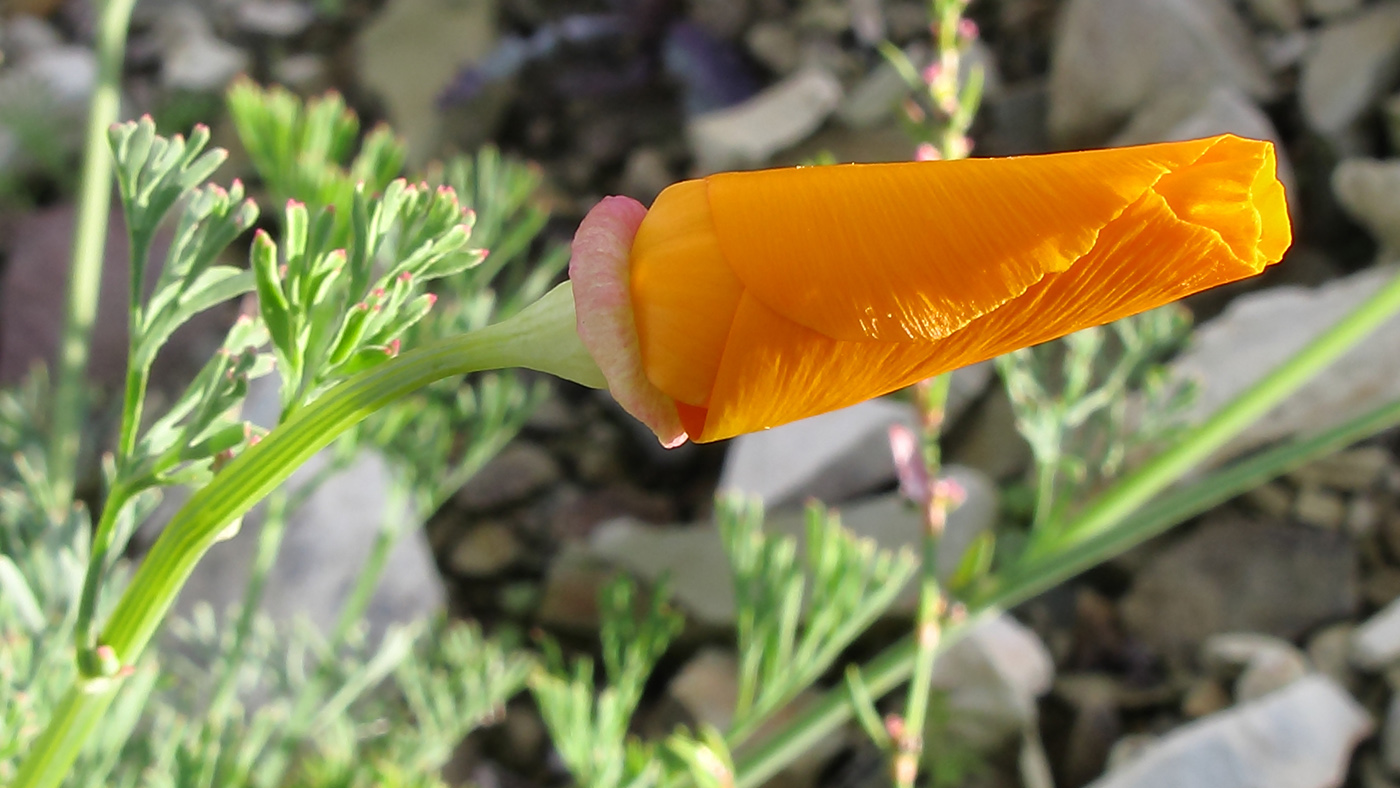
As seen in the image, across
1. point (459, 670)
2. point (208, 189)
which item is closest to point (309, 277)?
point (208, 189)

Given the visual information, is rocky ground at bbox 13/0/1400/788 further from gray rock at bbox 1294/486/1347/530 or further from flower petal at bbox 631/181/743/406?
flower petal at bbox 631/181/743/406

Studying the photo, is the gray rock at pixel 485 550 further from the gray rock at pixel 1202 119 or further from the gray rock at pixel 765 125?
the gray rock at pixel 1202 119

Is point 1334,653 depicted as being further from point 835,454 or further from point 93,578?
point 93,578

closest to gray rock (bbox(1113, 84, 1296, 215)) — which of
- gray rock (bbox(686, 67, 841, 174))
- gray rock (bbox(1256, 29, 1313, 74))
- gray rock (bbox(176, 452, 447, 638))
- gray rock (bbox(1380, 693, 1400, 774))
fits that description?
gray rock (bbox(1256, 29, 1313, 74))

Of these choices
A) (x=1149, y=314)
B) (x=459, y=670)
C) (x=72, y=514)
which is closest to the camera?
(x=72, y=514)

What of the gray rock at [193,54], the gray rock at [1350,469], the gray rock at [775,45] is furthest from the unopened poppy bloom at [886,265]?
the gray rock at [193,54]

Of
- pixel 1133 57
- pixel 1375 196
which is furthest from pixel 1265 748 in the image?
pixel 1133 57

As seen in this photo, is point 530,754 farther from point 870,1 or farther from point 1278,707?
point 870,1
